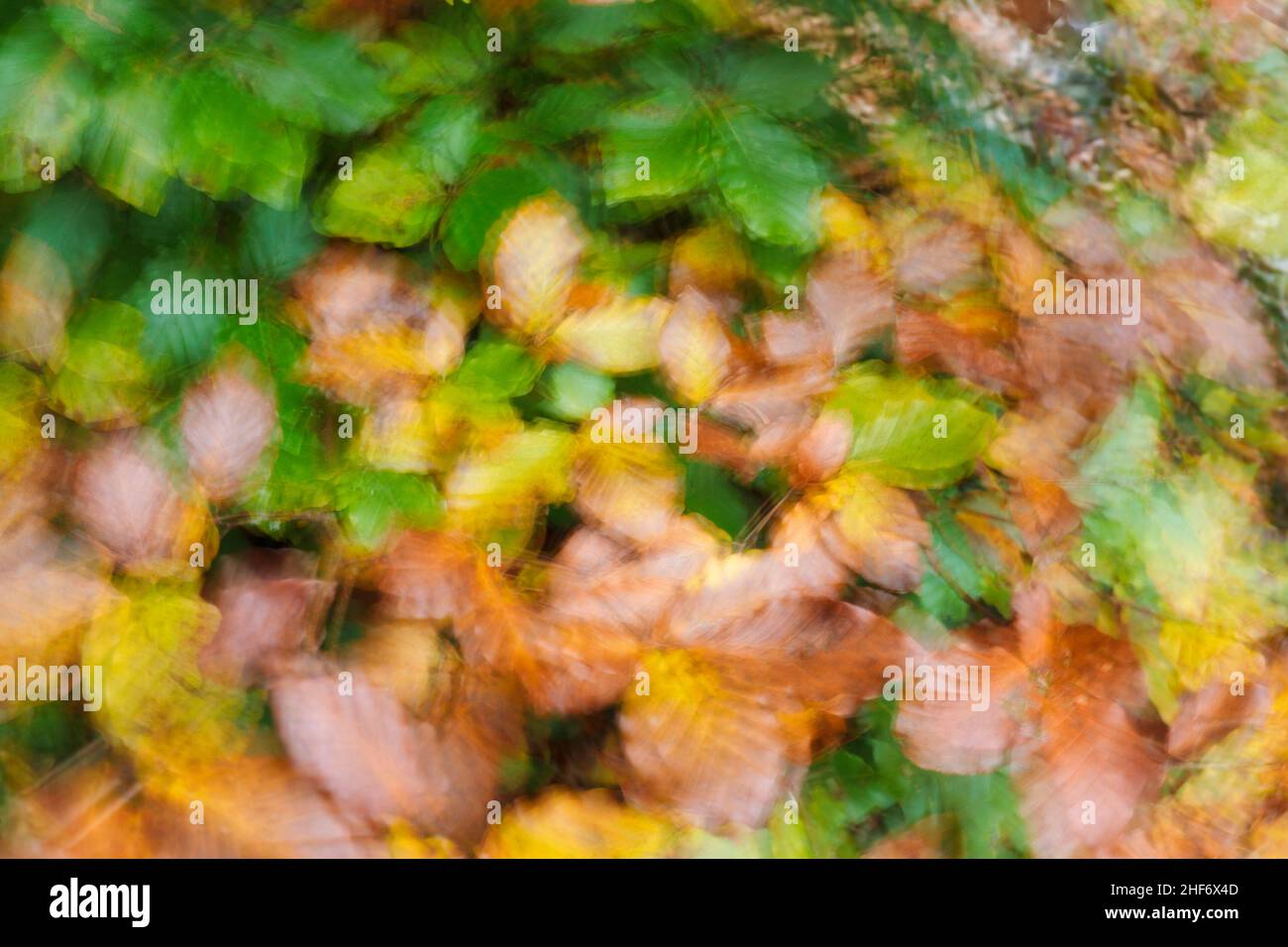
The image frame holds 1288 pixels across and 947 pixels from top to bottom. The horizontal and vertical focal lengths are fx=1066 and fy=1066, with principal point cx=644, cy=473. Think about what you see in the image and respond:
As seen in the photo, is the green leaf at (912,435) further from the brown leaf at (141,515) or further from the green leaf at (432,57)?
the brown leaf at (141,515)

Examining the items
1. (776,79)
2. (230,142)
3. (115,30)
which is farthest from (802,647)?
(115,30)

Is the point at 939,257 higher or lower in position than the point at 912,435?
higher

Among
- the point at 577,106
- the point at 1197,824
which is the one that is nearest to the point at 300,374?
the point at 577,106

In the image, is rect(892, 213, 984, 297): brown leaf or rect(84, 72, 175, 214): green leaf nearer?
rect(84, 72, 175, 214): green leaf

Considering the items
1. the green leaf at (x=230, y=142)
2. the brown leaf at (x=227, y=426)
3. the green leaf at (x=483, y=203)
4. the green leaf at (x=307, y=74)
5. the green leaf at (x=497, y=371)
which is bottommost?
the brown leaf at (x=227, y=426)

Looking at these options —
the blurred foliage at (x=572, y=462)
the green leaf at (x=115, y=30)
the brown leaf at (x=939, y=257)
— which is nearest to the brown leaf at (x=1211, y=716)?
the blurred foliage at (x=572, y=462)

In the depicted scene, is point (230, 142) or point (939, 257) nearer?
point (230, 142)

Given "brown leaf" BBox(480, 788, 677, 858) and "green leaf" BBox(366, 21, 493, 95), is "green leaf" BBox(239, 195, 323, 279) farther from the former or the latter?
"brown leaf" BBox(480, 788, 677, 858)

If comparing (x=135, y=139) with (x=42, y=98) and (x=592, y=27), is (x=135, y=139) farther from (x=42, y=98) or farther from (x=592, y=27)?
(x=592, y=27)

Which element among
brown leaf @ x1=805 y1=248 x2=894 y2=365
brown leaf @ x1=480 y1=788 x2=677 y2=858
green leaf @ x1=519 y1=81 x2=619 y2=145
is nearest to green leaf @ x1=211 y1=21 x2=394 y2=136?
green leaf @ x1=519 y1=81 x2=619 y2=145
